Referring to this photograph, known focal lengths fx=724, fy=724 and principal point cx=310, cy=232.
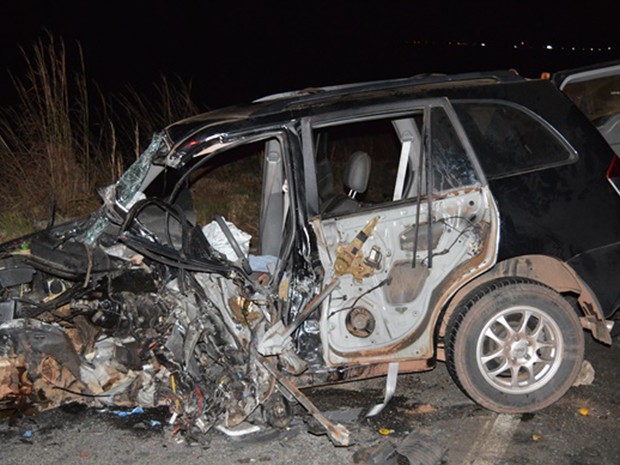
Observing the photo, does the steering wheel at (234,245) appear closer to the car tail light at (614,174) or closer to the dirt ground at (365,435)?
the dirt ground at (365,435)

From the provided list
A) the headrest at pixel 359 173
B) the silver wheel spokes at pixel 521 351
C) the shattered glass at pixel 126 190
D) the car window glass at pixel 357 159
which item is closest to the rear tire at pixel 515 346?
the silver wheel spokes at pixel 521 351

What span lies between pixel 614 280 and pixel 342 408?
1908mm

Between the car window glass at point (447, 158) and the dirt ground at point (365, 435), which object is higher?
the car window glass at point (447, 158)

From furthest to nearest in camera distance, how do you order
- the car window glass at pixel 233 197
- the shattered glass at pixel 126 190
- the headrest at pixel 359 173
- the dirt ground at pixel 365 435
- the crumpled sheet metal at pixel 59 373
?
the car window glass at pixel 233 197, the headrest at pixel 359 173, the shattered glass at pixel 126 190, the crumpled sheet metal at pixel 59 373, the dirt ground at pixel 365 435

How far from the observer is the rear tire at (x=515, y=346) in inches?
170

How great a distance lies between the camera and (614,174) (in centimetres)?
459

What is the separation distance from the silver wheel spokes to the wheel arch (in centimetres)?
23

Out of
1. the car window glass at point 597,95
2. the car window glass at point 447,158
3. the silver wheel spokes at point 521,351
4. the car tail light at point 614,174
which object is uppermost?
the car window glass at point 597,95

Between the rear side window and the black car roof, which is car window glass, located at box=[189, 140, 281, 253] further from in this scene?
the rear side window

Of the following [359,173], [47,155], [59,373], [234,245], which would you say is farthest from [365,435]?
[47,155]

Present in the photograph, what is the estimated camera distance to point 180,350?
419 centimetres

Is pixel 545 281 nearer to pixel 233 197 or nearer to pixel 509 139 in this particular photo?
pixel 509 139

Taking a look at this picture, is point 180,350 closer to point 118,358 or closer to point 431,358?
point 118,358

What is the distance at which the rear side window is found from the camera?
442 centimetres
